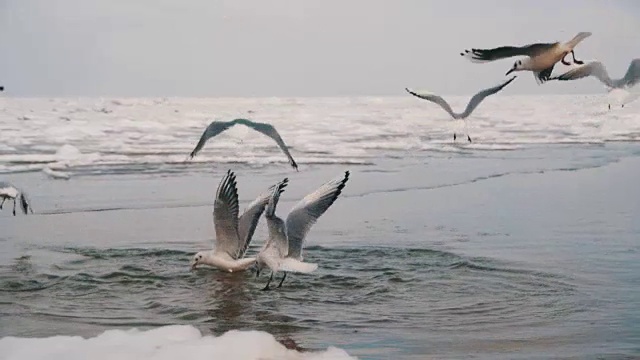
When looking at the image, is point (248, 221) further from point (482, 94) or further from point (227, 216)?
point (482, 94)

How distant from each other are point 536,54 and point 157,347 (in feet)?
3.65

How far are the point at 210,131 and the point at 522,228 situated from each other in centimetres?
123

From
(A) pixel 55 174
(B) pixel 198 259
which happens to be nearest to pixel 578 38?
(B) pixel 198 259

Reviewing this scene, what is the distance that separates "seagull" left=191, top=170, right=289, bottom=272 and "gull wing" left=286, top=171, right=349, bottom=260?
0.51ft

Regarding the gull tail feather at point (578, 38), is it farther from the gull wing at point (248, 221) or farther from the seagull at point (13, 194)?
the seagull at point (13, 194)

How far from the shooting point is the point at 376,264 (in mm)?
2984

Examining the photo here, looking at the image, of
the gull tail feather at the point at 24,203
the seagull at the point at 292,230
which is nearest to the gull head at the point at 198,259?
the seagull at the point at 292,230

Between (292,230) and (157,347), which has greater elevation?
(292,230)

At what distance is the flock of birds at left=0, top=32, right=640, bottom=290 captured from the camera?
2.20 m

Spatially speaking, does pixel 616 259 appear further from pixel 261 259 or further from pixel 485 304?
pixel 261 259

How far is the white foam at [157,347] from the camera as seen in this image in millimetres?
2043

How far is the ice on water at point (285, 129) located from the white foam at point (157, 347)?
2550mm

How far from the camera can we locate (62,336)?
217 centimetres

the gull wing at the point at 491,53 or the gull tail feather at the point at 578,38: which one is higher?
the gull tail feather at the point at 578,38
